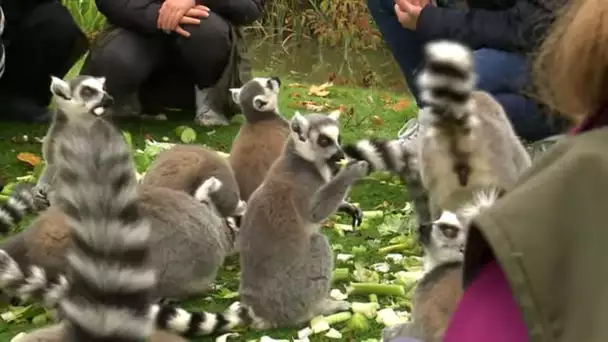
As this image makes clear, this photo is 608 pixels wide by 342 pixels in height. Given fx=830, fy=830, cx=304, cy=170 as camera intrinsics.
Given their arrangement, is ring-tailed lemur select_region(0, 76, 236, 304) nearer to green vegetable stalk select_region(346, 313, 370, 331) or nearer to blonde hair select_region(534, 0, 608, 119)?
green vegetable stalk select_region(346, 313, 370, 331)

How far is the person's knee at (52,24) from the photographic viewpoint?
3.56 m

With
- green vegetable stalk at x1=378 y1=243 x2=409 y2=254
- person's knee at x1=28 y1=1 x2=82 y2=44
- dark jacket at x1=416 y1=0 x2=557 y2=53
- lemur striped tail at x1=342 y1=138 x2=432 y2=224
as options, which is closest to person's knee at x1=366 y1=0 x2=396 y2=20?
dark jacket at x1=416 y1=0 x2=557 y2=53

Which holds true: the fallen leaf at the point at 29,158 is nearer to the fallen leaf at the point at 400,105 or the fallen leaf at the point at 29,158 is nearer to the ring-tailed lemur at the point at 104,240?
the fallen leaf at the point at 400,105

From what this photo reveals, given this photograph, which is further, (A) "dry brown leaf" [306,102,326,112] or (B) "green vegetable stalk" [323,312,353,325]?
(A) "dry brown leaf" [306,102,326,112]

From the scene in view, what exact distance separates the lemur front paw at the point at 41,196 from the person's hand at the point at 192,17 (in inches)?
49.6

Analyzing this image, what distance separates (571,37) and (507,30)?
184cm

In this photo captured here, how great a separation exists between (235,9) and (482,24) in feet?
4.58

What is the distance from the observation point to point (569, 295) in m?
0.61

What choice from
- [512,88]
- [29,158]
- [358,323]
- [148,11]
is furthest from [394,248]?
[148,11]

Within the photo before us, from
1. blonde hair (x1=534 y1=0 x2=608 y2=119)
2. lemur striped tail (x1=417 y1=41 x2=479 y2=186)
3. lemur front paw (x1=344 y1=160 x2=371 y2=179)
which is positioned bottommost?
lemur front paw (x1=344 y1=160 x2=371 y2=179)

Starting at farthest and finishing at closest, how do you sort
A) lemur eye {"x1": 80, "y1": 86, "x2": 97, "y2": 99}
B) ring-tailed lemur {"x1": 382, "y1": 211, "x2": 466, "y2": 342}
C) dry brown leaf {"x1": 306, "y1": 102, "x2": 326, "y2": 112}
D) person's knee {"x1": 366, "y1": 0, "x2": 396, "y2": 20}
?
1. dry brown leaf {"x1": 306, "y1": 102, "x2": 326, "y2": 112}
2. person's knee {"x1": 366, "y1": 0, "x2": 396, "y2": 20}
3. lemur eye {"x1": 80, "y1": 86, "x2": 97, "y2": 99}
4. ring-tailed lemur {"x1": 382, "y1": 211, "x2": 466, "y2": 342}

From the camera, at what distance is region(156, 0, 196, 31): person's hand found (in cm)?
338

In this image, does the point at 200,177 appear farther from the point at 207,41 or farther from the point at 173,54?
the point at 173,54

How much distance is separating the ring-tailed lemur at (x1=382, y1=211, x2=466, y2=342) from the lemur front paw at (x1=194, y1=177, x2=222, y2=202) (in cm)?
63
